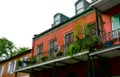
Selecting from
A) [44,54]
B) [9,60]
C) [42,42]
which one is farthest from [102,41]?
[9,60]

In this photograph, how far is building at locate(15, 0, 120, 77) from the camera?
13.5 meters

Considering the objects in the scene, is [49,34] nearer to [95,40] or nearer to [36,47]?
[36,47]

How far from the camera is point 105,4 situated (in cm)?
1473

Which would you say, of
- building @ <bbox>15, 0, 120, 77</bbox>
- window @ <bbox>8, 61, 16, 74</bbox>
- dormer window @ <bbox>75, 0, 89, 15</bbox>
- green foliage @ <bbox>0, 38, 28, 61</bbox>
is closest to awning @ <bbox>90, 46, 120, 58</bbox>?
building @ <bbox>15, 0, 120, 77</bbox>

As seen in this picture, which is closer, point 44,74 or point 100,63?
point 100,63

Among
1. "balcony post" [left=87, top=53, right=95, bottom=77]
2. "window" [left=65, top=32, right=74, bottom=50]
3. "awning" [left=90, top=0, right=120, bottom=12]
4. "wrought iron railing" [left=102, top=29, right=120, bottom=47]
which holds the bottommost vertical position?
"balcony post" [left=87, top=53, right=95, bottom=77]

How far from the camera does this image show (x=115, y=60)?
45.4ft

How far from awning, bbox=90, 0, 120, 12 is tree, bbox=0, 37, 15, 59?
3865 cm

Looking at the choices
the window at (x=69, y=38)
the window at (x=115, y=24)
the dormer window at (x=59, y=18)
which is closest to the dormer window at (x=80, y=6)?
the window at (x=69, y=38)

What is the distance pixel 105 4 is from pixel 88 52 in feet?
12.2

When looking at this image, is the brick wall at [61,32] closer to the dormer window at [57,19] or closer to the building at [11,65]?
the dormer window at [57,19]

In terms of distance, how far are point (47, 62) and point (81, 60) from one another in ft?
9.15

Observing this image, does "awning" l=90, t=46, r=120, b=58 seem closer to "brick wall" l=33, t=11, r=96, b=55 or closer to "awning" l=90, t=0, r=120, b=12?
"awning" l=90, t=0, r=120, b=12

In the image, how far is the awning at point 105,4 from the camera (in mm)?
14440
